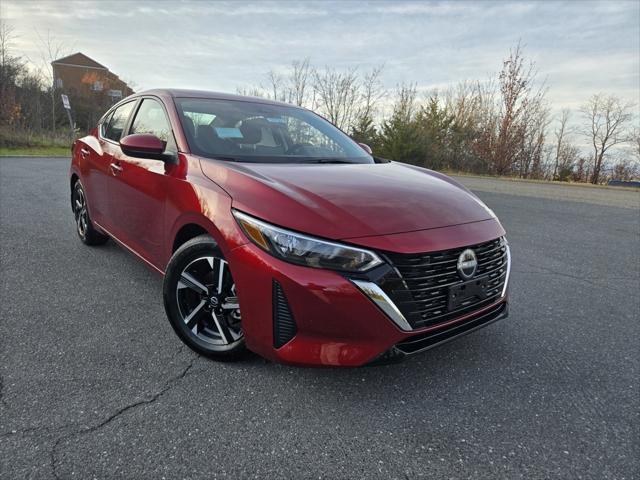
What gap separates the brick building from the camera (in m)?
29.7

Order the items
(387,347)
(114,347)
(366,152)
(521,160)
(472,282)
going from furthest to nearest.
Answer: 1. (521,160)
2. (366,152)
3. (114,347)
4. (472,282)
5. (387,347)

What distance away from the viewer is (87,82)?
37875mm

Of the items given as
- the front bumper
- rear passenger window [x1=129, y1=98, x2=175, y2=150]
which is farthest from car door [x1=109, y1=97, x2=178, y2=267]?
the front bumper

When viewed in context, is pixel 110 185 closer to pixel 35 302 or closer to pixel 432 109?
pixel 35 302

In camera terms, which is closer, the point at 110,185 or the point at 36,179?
the point at 110,185

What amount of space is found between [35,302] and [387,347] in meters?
2.62

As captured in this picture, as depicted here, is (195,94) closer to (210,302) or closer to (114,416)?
(210,302)

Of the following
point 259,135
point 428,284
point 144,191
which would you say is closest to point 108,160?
point 144,191

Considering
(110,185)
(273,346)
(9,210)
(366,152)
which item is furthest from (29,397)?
(9,210)

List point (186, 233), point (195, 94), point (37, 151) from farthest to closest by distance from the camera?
point (37, 151)
point (195, 94)
point (186, 233)

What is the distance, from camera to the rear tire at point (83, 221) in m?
4.27

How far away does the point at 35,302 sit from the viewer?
301 cm

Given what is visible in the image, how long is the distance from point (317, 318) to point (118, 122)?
3003 mm

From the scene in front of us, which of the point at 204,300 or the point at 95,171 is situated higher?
the point at 95,171
